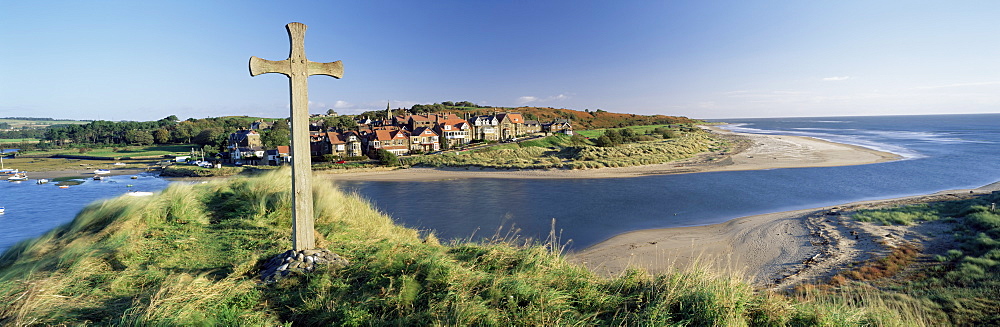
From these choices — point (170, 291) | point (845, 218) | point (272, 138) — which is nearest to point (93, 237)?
point (170, 291)

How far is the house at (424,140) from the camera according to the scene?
191 ft

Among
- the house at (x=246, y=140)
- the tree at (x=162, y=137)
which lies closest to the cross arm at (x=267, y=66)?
the house at (x=246, y=140)

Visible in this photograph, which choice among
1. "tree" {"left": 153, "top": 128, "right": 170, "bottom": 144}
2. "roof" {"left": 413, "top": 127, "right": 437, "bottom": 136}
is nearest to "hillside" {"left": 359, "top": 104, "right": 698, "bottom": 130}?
"roof" {"left": 413, "top": 127, "right": 437, "bottom": 136}

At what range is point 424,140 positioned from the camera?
2330 inches

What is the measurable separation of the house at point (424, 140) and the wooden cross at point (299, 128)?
53.1 meters

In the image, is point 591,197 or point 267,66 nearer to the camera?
point 267,66

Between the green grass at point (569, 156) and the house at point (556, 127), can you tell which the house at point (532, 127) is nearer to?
the house at point (556, 127)

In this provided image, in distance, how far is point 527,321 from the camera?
150 inches

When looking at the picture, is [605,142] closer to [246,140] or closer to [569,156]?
[569,156]

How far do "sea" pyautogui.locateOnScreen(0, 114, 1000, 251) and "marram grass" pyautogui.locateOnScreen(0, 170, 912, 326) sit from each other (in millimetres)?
9159

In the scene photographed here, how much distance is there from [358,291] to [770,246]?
14.4m

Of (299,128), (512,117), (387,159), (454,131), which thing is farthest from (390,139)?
(299,128)

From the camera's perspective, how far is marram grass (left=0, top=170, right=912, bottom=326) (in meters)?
3.72

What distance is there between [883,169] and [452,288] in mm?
45220
